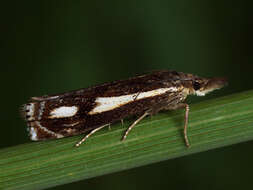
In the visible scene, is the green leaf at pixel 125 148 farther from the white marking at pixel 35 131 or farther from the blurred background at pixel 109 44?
the blurred background at pixel 109 44

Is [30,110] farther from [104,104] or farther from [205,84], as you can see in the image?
[205,84]

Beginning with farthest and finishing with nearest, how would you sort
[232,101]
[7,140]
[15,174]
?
1. [7,140]
2. [232,101]
3. [15,174]

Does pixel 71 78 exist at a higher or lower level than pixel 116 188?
higher

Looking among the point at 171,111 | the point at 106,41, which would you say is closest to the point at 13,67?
the point at 106,41

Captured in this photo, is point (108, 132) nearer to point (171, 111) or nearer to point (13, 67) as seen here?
point (171, 111)

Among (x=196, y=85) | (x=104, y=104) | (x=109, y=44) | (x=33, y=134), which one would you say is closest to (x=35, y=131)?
(x=33, y=134)

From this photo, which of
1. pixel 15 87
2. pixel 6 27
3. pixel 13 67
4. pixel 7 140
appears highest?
pixel 6 27
